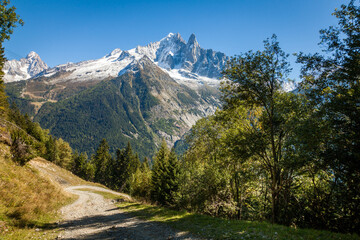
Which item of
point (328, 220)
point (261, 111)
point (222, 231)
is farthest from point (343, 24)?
point (222, 231)

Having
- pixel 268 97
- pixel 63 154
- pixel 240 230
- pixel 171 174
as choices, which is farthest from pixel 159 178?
pixel 63 154

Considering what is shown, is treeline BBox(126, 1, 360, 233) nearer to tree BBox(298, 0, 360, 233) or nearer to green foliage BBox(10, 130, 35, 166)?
tree BBox(298, 0, 360, 233)

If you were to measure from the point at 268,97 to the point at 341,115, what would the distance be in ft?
16.8

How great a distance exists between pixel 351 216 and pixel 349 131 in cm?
565

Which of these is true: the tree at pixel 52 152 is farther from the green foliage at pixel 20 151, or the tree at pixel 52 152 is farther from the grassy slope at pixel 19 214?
the grassy slope at pixel 19 214

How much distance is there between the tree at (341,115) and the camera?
416 inches

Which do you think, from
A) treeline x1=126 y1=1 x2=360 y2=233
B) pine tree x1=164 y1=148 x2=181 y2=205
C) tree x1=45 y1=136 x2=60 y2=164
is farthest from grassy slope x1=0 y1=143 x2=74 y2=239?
tree x1=45 y1=136 x2=60 y2=164

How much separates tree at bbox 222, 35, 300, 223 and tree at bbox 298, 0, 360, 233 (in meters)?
2.38

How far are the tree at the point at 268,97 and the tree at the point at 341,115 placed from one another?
2381 millimetres

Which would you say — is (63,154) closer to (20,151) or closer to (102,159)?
(102,159)

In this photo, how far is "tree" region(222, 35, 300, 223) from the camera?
49.0 feet

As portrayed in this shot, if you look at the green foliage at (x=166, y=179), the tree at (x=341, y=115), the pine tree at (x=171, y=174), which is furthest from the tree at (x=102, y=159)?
the tree at (x=341, y=115)

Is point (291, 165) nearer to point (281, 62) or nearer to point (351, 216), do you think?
point (351, 216)

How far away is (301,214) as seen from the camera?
48.8 feet
